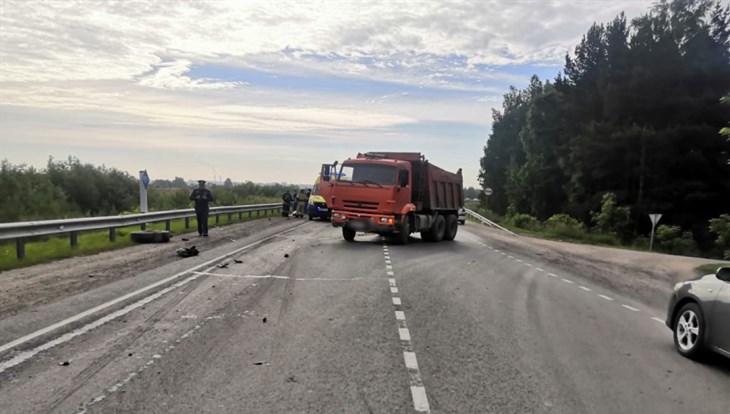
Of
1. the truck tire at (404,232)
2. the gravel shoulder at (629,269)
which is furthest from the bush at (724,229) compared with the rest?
the truck tire at (404,232)

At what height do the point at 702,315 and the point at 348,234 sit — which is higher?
the point at 702,315

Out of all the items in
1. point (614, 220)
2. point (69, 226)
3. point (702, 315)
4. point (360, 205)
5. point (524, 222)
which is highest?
point (360, 205)

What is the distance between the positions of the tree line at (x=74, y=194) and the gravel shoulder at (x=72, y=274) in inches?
288

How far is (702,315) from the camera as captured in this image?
252 inches

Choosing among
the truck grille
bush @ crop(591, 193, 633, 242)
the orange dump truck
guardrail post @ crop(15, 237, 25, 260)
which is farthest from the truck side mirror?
bush @ crop(591, 193, 633, 242)

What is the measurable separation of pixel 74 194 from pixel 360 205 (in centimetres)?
1909

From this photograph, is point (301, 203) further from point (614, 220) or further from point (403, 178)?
point (403, 178)

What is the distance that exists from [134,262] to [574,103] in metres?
49.3

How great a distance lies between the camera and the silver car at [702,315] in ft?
19.8

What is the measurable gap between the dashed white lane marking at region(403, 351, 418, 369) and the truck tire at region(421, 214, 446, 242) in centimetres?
1704

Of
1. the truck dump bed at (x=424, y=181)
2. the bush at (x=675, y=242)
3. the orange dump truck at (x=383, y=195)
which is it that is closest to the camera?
the orange dump truck at (x=383, y=195)

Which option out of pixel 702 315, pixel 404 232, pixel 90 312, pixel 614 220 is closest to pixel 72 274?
pixel 90 312

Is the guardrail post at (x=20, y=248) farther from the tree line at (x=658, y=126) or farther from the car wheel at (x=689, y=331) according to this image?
the tree line at (x=658, y=126)

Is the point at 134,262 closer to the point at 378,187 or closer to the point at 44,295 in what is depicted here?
the point at 44,295
